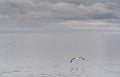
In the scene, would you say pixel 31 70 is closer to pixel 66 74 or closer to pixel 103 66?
pixel 66 74

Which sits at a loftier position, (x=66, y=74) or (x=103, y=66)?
(x=103, y=66)

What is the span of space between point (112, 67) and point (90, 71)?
35.4ft

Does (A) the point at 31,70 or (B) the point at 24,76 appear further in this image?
(A) the point at 31,70

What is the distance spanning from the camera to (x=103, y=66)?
107438 millimetres

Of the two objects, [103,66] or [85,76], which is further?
[103,66]

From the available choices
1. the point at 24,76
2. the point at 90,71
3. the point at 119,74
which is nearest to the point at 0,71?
the point at 24,76

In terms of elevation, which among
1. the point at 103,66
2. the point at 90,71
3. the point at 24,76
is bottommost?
the point at 24,76

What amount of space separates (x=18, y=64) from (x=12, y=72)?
2140 centimetres

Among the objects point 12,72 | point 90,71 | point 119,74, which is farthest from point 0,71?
point 119,74

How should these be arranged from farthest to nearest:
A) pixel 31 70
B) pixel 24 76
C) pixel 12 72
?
pixel 31 70 → pixel 12 72 → pixel 24 76

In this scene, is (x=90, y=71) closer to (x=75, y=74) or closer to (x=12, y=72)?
(x=75, y=74)

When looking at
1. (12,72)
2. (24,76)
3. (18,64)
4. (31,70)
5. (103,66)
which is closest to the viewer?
(24,76)

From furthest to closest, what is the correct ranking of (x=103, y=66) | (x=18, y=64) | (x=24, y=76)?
(x=18, y=64) → (x=103, y=66) → (x=24, y=76)

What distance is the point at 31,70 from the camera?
99.6 m
